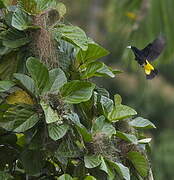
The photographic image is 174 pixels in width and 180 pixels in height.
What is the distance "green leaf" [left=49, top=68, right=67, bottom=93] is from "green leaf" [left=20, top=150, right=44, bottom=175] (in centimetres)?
12

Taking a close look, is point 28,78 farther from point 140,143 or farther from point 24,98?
point 140,143

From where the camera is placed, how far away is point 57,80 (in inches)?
44.0

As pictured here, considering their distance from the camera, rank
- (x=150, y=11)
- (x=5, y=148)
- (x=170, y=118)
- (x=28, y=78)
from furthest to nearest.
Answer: (x=170, y=118)
(x=150, y=11)
(x=5, y=148)
(x=28, y=78)

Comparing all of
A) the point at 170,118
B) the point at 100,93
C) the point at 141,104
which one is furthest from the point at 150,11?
the point at 170,118

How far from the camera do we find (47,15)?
119 cm

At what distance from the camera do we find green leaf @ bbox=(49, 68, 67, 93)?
1116 mm

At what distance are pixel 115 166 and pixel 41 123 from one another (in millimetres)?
163

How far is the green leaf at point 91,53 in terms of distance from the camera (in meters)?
1.20

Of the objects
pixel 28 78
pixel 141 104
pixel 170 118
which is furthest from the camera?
pixel 170 118

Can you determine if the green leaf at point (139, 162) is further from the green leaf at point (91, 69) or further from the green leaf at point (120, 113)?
the green leaf at point (91, 69)

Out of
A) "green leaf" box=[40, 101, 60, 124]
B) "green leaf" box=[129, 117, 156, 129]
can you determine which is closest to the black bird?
"green leaf" box=[129, 117, 156, 129]

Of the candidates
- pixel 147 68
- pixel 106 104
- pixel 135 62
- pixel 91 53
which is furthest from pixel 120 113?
pixel 135 62

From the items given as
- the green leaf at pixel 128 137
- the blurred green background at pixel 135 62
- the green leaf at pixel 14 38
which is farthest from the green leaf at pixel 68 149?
the blurred green background at pixel 135 62

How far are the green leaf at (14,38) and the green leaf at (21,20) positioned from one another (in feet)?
0.08
